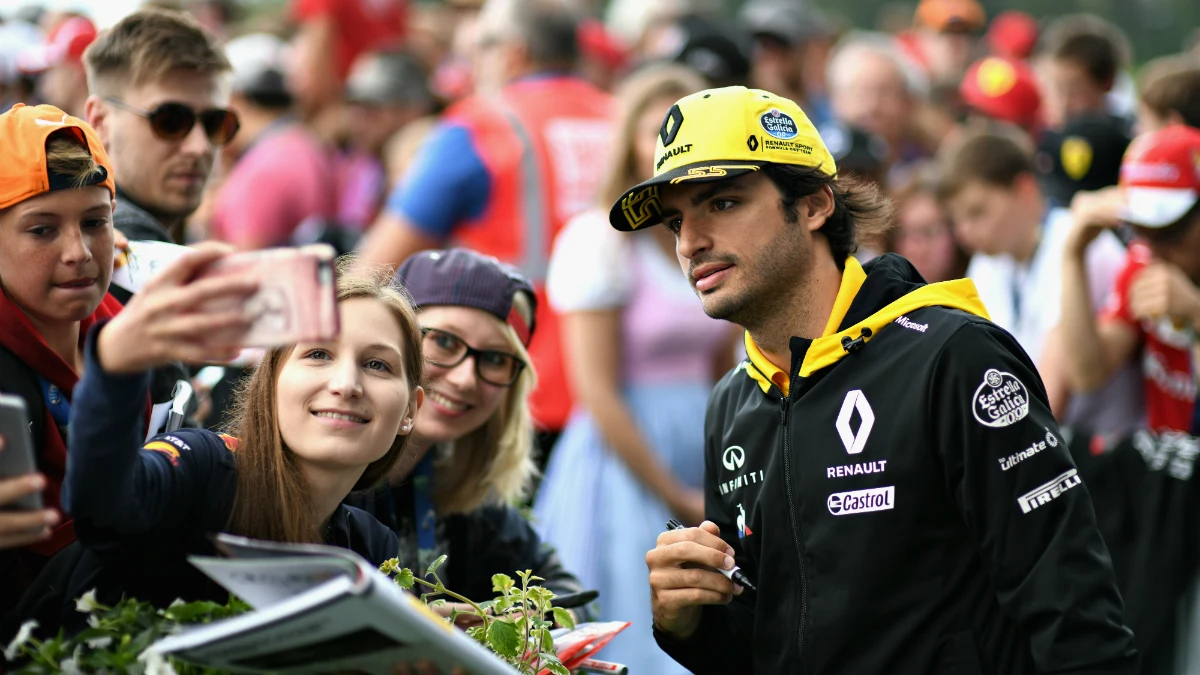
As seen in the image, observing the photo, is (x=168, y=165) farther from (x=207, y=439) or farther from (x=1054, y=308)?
(x=1054, y=308)

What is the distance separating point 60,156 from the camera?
120 inches

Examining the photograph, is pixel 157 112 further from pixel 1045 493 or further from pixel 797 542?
pixel 1045 493

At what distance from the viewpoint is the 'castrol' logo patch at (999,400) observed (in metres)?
2.97

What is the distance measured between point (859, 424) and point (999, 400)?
0.31 m

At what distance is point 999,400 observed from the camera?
2977mm

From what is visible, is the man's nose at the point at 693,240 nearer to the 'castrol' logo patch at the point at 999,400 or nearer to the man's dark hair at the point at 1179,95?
the 'castrol' logo patch at the point at 999,400

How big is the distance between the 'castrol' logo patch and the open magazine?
112cm

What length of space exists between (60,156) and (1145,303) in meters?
3.77

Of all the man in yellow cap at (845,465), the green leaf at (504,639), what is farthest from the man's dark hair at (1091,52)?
the green leaf at (504,639)

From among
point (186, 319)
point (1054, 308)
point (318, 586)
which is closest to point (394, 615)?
point (318, 586)

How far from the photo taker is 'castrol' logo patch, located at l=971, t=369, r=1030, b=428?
9.73 feet

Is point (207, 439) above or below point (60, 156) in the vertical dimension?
below

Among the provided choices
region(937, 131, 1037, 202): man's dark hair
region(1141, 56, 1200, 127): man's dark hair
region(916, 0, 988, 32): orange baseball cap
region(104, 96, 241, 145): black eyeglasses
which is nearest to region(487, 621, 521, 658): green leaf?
region(104, 96, 241, 145): black eyeglasses

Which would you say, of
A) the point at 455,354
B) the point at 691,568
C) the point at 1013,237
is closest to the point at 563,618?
the point at 691,568
